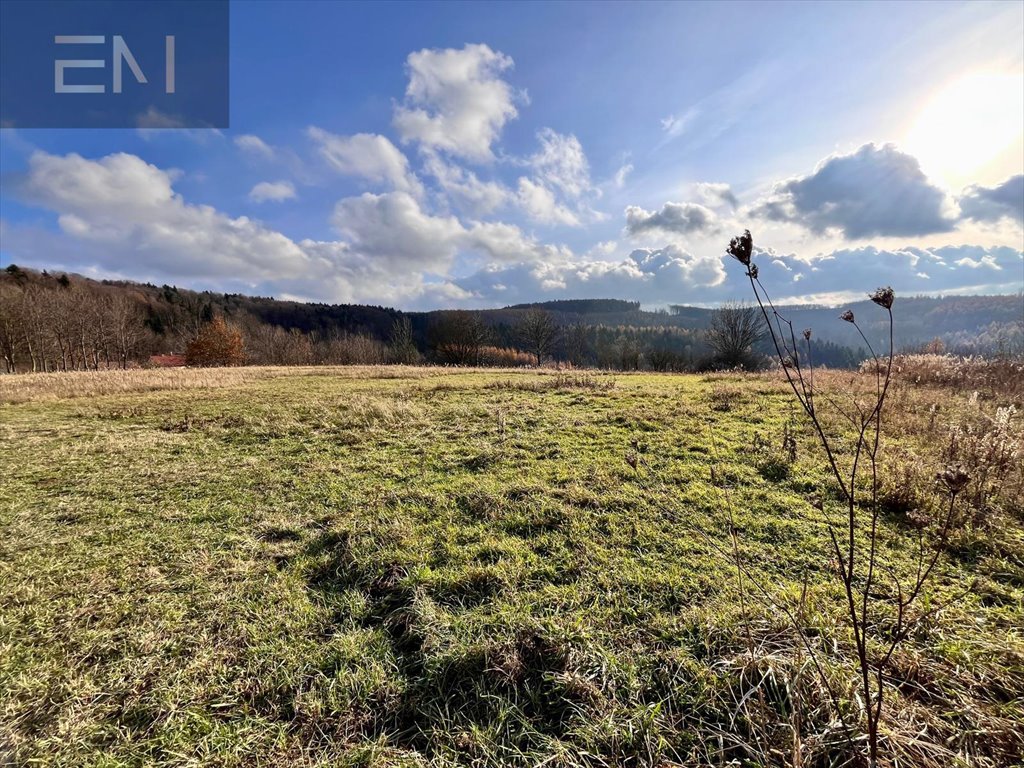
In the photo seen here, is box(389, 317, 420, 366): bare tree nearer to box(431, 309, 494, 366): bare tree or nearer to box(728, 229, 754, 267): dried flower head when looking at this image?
box(431, 309, 494, 366): bare tree

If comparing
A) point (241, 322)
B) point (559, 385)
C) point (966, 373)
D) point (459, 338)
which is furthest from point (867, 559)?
point (241, 322)

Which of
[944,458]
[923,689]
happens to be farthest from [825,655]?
[944,458]

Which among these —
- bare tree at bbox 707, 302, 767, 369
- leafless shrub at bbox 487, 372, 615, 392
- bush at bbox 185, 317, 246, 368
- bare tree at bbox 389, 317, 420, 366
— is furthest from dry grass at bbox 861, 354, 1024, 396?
bush at bbox 185, 317, 246, 368

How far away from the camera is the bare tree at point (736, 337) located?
42.8 metres

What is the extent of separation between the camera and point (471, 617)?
11.3 ft

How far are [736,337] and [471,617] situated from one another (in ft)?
162

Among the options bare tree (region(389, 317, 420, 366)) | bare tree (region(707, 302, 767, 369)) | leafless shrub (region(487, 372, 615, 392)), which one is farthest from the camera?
bare tree (region(389, 317, 420, 366))

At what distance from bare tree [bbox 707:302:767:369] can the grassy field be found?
39.2 m

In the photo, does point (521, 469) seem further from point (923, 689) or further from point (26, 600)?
point (26, 600)

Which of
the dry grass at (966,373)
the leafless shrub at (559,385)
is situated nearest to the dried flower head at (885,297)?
the leafless shrub at (559,385)

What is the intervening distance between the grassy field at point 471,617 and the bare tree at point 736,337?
129 feet

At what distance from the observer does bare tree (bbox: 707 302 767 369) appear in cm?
4281

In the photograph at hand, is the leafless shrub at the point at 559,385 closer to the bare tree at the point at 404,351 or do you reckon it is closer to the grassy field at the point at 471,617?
the grassy field at the point at 471,617

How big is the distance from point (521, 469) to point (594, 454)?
159 centimetres
